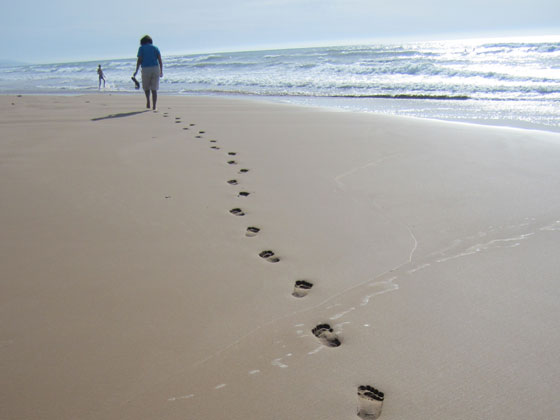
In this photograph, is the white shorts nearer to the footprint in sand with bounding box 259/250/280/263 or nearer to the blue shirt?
the blue shirt

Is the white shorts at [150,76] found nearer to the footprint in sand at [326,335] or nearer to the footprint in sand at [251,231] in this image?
the footprint in sand at [251,231]

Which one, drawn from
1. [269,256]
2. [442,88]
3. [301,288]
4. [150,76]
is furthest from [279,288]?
[442,88]

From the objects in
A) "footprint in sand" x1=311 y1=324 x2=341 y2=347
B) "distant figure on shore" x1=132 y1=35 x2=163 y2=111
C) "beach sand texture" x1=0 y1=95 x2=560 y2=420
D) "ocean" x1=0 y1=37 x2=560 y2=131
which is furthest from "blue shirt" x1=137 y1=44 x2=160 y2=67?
"footprint in sand" x1=311 y1=324 x2=341 y2=347

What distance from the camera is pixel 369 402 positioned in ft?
4.17

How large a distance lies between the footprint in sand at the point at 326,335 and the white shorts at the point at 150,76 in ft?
21.8

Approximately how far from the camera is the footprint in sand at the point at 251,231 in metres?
2.39

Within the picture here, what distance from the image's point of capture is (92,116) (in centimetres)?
659

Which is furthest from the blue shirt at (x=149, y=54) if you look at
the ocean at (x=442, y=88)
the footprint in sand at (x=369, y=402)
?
the footprint in sand at (x=369, y=402)

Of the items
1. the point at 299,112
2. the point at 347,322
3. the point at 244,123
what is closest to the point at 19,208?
the point at 347,322

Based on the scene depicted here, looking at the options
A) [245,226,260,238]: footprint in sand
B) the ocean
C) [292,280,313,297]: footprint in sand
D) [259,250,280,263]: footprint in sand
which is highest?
the ocean

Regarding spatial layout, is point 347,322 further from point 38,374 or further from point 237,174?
point 237,174

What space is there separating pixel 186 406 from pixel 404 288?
106cm

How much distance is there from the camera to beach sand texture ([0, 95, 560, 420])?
1.30 m

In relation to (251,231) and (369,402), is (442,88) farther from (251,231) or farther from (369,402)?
(369,402)
